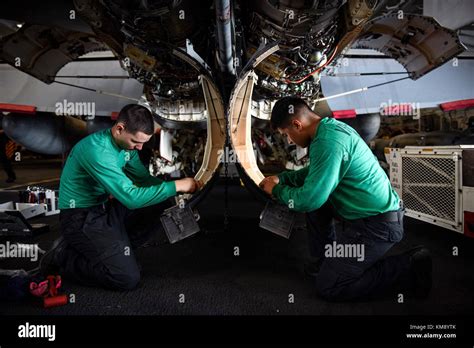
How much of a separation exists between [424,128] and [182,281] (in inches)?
471

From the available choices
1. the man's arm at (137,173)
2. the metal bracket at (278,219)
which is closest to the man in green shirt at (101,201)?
the man's arm at (137,173)

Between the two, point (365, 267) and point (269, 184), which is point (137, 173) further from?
point (365, 267)

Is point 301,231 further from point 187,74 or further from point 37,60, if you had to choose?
point 37,60

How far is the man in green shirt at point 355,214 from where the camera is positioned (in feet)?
5.74

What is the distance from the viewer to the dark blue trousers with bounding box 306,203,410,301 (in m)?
1.80

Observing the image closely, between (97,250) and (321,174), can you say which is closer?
(321,174)

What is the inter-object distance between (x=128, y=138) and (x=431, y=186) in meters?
3.24

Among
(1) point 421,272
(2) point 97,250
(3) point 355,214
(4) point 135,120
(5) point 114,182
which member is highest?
(4) point 135,120

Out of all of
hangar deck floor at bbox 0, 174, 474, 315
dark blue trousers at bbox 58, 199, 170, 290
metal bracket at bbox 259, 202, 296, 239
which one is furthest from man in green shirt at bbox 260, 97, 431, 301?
dark blue trousers at bbox 58, 199, 170, 290

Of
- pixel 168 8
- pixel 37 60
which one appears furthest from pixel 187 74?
pixel 37 60

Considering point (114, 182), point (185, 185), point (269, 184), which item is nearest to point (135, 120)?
point (114, 182)

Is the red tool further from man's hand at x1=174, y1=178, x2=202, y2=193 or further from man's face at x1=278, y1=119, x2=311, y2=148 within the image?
man's face at x1=278, y1=119, x2=311, y2=148

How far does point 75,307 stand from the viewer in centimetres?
180

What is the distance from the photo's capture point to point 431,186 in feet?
11.1
